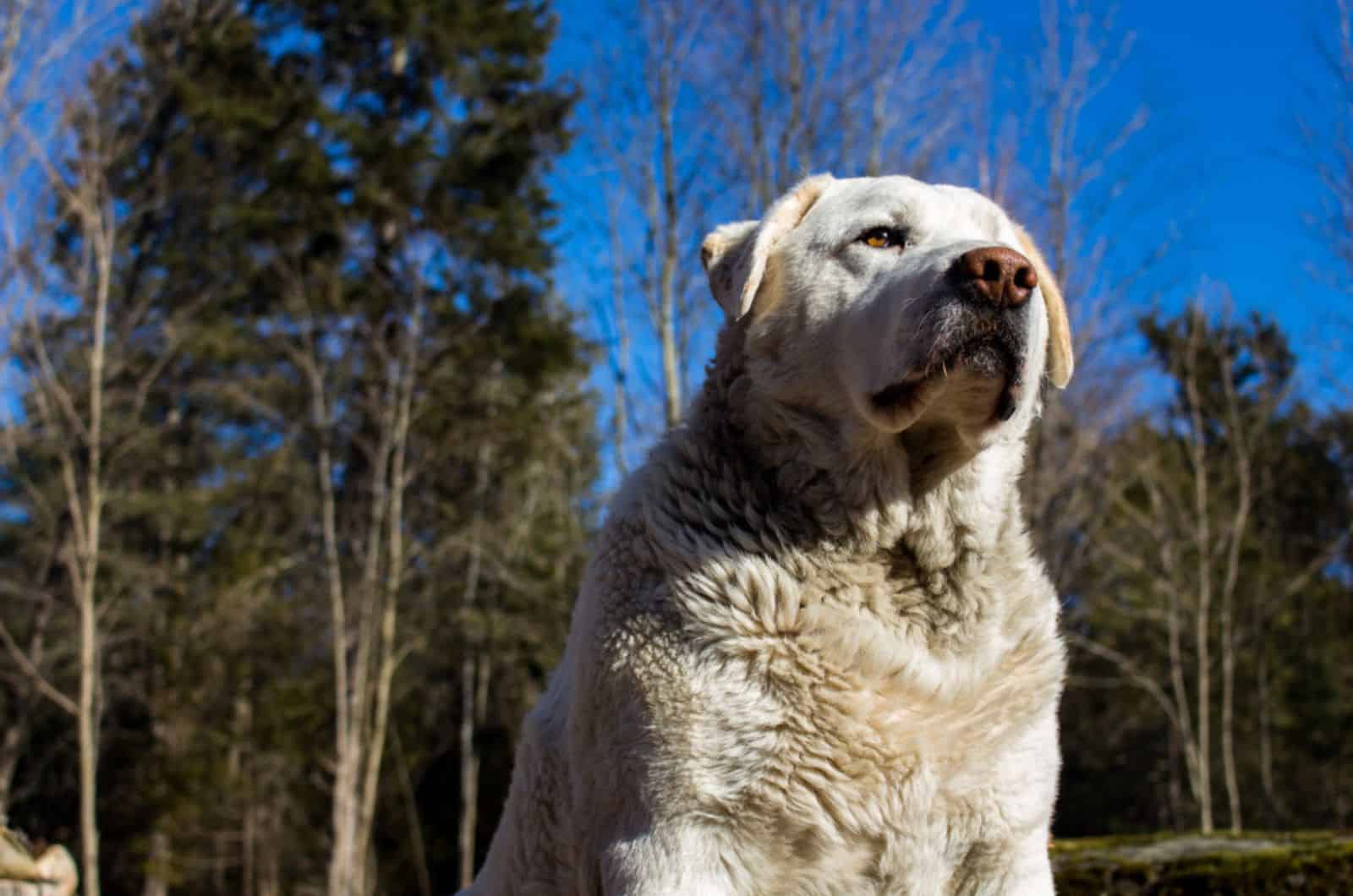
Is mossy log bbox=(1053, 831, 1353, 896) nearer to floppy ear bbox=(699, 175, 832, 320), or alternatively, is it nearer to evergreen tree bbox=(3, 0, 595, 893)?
floppy ear bbox=(699, 175, 832, 320)

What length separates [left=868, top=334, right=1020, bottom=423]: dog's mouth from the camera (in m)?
2.35

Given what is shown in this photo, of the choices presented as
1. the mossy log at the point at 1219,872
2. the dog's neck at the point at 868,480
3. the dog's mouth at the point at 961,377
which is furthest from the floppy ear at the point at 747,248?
the mossy log at the point at 1219,872

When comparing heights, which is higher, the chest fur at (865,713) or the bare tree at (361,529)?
the bare tree at (361,529)

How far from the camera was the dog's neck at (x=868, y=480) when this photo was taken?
98.3 inches

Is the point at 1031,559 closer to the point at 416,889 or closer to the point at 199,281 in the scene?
the point at 199,281

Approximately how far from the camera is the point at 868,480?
2.51m

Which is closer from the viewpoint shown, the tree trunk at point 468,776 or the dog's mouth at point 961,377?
the dog's mouth at point 961,377

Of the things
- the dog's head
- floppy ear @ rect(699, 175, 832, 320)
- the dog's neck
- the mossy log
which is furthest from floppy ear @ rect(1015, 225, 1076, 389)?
the mossy log

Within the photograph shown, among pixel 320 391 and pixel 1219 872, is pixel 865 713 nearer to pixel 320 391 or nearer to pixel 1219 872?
pixel 1219 872

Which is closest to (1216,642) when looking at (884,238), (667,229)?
(667,229)

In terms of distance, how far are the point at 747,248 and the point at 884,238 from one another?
302 mm

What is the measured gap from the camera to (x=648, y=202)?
50.4ft

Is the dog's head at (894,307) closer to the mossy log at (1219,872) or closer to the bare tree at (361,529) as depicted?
the mossy log at (1219,872)

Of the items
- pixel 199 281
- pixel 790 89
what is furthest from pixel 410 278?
pixel 790 89
